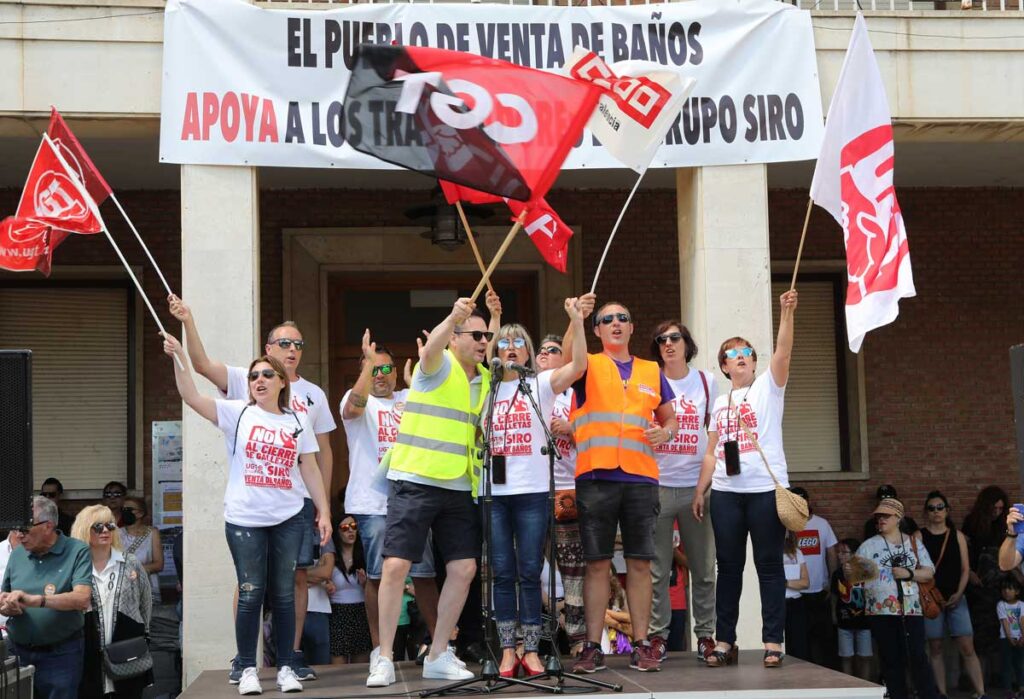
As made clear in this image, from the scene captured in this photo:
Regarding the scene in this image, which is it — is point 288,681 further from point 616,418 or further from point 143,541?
point 143,541

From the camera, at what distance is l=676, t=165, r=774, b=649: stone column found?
35.5ft

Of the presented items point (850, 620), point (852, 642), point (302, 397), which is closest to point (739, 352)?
point (302, 397)

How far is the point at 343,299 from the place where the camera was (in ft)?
49.2

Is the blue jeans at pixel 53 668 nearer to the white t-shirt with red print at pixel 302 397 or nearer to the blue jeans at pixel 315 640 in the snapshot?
the blue jeans at pixel 315 640

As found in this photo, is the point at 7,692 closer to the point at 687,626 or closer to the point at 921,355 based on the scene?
the point at 687,626

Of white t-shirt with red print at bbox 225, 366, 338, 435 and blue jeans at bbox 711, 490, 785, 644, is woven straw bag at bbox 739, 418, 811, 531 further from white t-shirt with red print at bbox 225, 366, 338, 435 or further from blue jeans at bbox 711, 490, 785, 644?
white t-shirt with red print at bbox 225, 366, 338, 435

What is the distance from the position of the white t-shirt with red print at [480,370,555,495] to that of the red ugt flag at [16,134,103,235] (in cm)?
338

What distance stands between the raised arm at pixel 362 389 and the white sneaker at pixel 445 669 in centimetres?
203

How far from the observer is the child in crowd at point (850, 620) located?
1249 centimetres

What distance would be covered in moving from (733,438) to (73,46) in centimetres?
599

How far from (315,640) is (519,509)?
2816 millimetres

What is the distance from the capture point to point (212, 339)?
33.7ft

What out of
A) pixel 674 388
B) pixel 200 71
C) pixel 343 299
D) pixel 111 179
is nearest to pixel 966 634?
pixel 674 388

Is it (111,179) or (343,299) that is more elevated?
(111,179)
